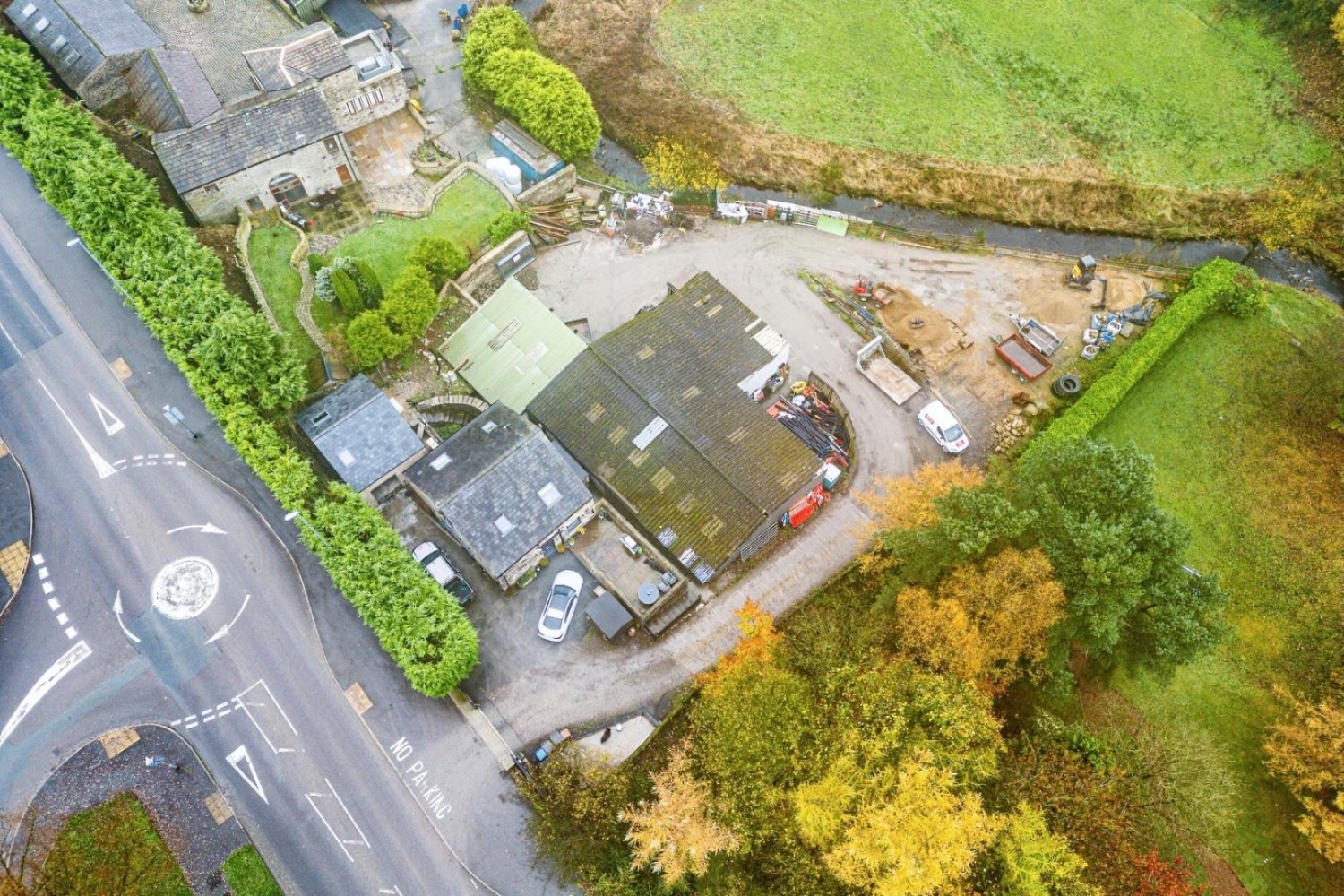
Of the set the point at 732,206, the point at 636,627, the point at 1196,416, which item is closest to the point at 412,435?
the point at 636,627

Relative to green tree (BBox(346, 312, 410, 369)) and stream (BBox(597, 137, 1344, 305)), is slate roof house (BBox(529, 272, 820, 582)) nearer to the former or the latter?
green tree (BBox(346, 312, 410, 369))

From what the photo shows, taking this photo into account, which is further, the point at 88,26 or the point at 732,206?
the point at 732,206

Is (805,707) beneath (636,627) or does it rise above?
above

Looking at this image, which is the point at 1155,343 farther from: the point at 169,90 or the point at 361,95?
the point at 169,90

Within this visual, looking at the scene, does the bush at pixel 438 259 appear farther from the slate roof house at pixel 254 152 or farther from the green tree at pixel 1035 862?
the green tree at pixel 1035 862

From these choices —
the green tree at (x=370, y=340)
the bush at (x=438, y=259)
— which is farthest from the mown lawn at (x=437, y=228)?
the green tree at (x=370, y=340)

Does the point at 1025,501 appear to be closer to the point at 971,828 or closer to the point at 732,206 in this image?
the point at 971,828
